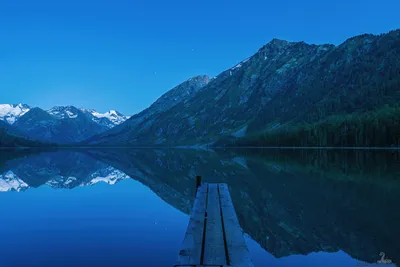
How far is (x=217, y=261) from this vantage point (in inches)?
426

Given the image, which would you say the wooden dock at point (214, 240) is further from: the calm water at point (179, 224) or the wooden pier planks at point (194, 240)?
the calm water at point (179, 224)

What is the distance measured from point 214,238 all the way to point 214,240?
28cm

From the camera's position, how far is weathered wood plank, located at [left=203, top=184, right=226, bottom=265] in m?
11.0

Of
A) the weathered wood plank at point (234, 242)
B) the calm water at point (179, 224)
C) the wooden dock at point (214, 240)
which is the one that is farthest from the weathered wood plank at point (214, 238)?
the calm water at point (179, 224)

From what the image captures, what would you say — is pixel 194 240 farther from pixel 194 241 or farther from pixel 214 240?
pixel 214 240

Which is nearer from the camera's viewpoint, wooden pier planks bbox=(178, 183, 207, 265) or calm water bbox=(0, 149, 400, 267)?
wooden pier planks bbox=(178, 183, 207, 265)

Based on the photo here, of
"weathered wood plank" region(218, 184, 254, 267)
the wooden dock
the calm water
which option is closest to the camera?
"weathered wood plank" region(218, 184, 254, 267)

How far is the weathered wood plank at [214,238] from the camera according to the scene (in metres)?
11.0

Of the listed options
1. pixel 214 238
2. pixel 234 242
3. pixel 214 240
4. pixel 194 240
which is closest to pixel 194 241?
pixel 194 240

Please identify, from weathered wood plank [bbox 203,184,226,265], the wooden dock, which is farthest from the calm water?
weathered wood plank [bbox 203,184,226,265]

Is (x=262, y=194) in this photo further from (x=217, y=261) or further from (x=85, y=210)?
(x=217, y=261)

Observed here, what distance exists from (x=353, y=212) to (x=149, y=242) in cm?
1559

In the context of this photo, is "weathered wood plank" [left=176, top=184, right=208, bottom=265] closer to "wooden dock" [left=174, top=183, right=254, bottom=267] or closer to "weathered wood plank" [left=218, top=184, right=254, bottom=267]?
"wooden dock" [left=174, top=183, right=254, bottom=267]

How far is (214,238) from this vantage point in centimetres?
1340
